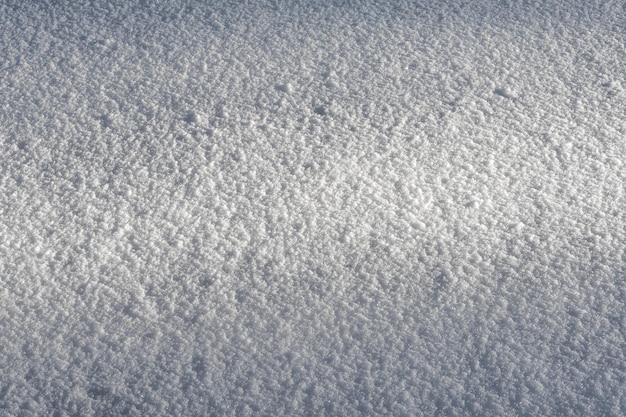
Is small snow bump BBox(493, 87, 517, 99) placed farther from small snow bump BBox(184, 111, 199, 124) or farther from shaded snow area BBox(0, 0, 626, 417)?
small snow bump BBox(184, 111, 199, 124)

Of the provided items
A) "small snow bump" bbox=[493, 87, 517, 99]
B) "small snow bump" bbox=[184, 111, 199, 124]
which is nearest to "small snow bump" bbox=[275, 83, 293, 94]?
"small snow bump" bbox=[184, 111, 199, 124]

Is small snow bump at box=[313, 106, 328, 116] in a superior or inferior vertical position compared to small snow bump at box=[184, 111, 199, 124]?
superior

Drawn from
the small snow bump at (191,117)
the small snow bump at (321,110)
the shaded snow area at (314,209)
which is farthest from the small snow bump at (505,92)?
the small snow bump at (191,117)

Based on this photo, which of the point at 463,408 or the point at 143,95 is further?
the point at 143,95

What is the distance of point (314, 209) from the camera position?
1.57m

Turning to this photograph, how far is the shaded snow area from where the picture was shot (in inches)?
50.3

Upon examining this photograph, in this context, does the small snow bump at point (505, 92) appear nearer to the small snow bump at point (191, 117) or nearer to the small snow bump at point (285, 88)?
the small snow bump at point (285, 88)

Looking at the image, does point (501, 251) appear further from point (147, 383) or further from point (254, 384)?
point (147, 383)

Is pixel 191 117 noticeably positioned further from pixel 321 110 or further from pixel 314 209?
pixel 314 209

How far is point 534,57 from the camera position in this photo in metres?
1.95

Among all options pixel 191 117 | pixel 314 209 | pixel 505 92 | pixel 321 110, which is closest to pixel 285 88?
pixel 321 110

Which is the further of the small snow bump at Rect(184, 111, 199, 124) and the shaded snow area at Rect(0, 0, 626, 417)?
the small snow bump at Rect(184, 111, 199, 124)

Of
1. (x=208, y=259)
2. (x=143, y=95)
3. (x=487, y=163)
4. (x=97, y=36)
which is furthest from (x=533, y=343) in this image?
(x=97, y=36)

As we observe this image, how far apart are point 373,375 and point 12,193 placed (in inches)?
35.0
